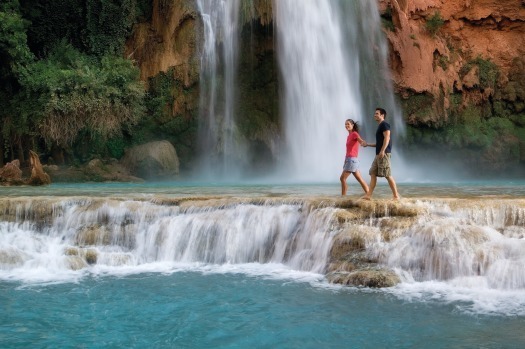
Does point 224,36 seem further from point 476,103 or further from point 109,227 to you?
point 109,227

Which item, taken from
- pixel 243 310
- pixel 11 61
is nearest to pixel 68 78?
pixel 11 61

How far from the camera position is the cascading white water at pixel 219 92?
21719 mm

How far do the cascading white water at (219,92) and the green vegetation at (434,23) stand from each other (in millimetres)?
7716

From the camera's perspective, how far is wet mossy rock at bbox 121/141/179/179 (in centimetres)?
1994

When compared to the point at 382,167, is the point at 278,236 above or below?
below

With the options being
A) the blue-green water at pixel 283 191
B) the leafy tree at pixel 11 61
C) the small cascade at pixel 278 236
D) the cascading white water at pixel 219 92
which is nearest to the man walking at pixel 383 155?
the small cascade at pixel 278 236

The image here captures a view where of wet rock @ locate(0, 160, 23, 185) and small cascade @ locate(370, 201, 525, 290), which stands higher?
wet rock @ locate(0, 160, 23, 185)

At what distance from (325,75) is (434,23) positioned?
517cm

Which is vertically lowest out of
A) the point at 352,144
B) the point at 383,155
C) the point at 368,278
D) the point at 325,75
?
the point at 368,278

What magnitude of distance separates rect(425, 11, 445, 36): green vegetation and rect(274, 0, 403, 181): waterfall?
2272 mm

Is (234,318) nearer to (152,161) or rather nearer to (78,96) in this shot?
(152,161)

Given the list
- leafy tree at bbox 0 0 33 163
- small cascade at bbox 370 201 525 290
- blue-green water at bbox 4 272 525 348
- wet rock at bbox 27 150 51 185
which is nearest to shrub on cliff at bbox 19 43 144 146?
leafy tree at bbox 0 0 33 163

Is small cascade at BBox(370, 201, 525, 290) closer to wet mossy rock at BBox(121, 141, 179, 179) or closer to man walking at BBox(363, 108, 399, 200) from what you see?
man walking at BBox(363, 108, 399, 200)

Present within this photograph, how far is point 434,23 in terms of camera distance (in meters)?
23.0
